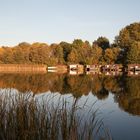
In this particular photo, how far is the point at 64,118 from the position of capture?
7445 mm

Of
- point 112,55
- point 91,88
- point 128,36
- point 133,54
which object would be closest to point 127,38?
point 128,36

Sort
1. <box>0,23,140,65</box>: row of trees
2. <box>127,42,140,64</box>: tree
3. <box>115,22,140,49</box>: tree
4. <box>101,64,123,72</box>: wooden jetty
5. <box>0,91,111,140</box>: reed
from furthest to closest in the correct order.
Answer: <box>115,22,140,49</box>: tree
<box>0,23,140,65</box>: row of trees
<box>101,64,123,72</box>: wooden jetty
<box>127,42,140,64</box>: tree
<box>0,91,111,140</box>: reed

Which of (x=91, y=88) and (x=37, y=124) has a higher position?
(x=37, y=124)

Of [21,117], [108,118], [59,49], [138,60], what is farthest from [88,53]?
[21,117]

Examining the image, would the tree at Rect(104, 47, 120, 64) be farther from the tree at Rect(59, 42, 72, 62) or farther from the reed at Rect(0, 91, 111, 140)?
the reed at Rect(0, 91, 111, 140)

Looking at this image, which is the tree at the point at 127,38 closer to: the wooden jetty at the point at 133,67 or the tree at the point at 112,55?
the tree at the point at 112,55

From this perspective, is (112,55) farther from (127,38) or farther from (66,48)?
(66,48)

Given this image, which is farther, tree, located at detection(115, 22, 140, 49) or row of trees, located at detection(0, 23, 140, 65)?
tree, located at detection(115, 22, 140, 49)

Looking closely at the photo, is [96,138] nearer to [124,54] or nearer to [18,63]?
[124,54]

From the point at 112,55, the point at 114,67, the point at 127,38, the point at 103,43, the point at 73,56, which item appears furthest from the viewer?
the point at 103,43

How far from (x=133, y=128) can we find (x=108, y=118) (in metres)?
2.05

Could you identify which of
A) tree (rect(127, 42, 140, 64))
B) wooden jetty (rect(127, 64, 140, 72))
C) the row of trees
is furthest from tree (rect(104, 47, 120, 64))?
wooden jetty (rect(127, 64, 140, 72))

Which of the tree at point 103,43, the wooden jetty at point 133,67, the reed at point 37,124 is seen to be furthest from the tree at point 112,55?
the reed at point 37,124

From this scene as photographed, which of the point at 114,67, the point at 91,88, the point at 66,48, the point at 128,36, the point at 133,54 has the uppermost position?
the point at 128,36
